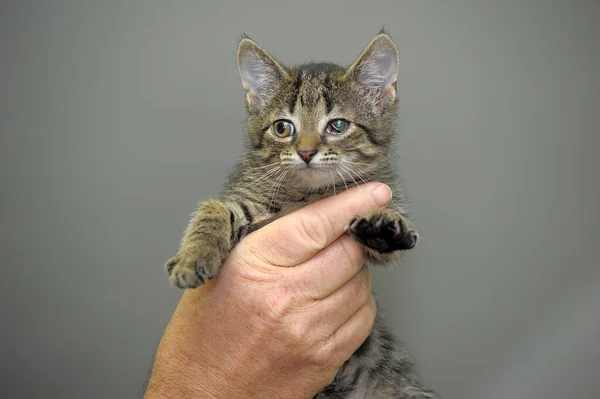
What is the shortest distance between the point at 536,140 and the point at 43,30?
2.67m

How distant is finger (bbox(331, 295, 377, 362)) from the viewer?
1.57m

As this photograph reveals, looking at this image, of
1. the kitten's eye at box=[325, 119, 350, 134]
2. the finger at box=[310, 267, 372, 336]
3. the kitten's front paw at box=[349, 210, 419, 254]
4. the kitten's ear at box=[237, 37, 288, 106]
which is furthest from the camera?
the kitten's ear at box=[237, 37, 288, 106]

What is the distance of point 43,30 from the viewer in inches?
87.8

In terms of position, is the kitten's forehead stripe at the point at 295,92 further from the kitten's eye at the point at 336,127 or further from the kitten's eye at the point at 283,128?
the kitten's eye at the point at 336,127

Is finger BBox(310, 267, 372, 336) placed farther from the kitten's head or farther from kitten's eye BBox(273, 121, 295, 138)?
kitten's eye BBox(273, 121, 295, 138)

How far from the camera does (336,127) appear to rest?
169 cm

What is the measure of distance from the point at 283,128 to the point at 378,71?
1.55 ft

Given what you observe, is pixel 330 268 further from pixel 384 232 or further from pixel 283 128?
pixel 283 128

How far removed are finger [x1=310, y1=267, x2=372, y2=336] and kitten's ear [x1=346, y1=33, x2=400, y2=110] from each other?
2.43ft

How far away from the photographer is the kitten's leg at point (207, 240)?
1.33 m

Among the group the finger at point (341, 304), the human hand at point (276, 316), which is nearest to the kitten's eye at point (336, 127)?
the human hand at point (276, 316)

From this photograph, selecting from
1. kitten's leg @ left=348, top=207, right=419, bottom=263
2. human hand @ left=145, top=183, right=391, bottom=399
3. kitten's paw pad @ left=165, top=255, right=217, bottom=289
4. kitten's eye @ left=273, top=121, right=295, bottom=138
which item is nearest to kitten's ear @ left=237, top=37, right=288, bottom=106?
kitten's eye @ left=273, top=121, right=295, bottom=138

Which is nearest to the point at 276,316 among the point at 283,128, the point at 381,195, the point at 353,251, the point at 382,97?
the point at 353,251

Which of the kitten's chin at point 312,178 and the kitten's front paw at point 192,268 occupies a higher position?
the kitten's chin at point 312,178
